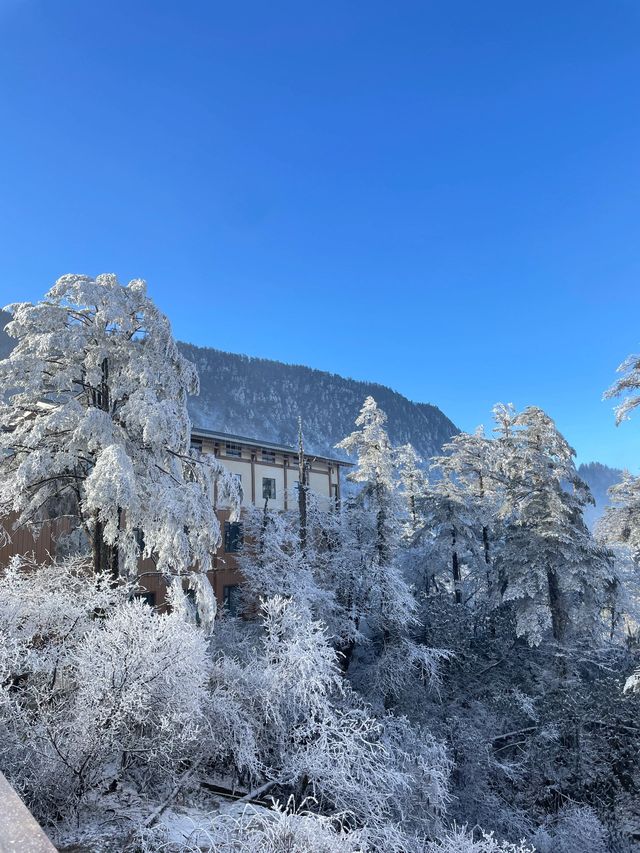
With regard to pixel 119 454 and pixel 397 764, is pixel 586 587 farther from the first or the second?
pixel 119 454

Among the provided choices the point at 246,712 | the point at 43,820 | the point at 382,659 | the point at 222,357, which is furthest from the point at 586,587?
the point at 222,357

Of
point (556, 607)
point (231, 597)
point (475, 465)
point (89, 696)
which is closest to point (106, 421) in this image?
point (89, 696)

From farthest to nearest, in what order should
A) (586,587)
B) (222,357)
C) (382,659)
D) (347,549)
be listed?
(222,357), (347,549), (382,659), (586,587)

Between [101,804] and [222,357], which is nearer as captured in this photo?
[101,804]

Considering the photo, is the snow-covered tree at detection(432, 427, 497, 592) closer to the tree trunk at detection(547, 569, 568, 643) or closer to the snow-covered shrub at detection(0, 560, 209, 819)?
the tree trunk at detection(547, 569, 568, 643)

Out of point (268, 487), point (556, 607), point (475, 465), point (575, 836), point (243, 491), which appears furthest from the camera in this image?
point (268, 487)

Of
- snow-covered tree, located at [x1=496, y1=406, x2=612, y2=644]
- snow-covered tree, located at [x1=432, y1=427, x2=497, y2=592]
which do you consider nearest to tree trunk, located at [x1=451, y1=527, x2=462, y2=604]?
snow-covered tree, located at [x1=432, y1=427, x2=497, y2=592]

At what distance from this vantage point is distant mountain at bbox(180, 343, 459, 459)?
133 meters

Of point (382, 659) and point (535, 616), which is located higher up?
point (535, 616)

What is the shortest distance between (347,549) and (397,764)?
483 inches

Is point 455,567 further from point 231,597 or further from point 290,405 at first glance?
point 290,405

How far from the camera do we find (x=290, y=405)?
150375 mm

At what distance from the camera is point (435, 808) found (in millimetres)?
10414

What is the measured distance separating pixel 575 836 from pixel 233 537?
17.1 metres
